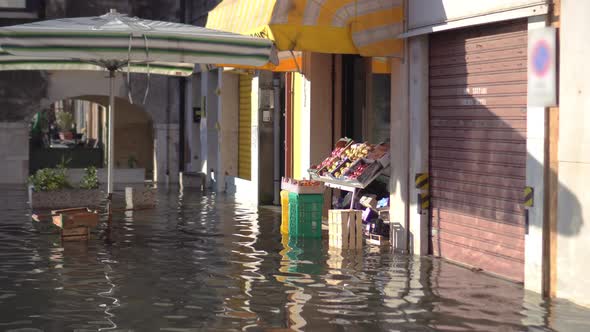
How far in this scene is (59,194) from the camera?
783 inches

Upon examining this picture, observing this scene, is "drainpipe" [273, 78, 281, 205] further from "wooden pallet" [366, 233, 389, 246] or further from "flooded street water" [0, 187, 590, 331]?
"wooden pallet" [366, 233, 389, 246]

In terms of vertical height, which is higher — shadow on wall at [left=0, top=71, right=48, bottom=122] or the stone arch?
shadow on wall at [left=0, top=71, right=48, bottom=122]

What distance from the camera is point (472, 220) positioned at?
1270 centimetres

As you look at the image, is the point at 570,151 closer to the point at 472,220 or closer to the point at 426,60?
the point at 472,220

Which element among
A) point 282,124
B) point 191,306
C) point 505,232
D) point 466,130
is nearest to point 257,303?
A: point 191,306

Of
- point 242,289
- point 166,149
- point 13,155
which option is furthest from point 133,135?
point 242,289

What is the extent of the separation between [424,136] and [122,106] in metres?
23.1

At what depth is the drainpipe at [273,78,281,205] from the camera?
71.5 feet

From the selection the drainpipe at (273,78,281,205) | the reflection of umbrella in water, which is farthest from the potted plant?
the reflection of umbrella in water

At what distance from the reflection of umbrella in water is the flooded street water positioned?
1808mm

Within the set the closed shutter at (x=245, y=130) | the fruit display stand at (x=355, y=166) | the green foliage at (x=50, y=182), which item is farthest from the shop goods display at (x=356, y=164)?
the closed shutter at (x=245, y=130)

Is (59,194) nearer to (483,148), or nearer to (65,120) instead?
(483,148)

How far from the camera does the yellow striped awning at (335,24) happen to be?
14.0 m

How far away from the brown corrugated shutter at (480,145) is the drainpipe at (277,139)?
26.9ft
